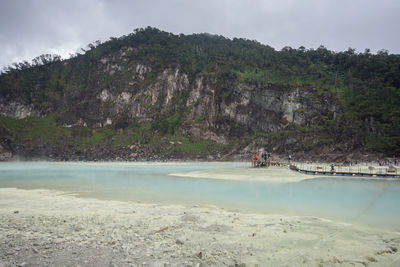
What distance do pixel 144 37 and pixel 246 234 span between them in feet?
454

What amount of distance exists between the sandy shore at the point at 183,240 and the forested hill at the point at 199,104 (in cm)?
6155

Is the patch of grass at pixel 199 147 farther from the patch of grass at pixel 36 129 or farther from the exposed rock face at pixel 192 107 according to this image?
the patch of grass at pixel 36 129

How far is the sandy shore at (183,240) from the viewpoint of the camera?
6.64 metres

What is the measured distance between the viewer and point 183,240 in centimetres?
822

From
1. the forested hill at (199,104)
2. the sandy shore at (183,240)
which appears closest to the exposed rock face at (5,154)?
the forested hill at (199,104)

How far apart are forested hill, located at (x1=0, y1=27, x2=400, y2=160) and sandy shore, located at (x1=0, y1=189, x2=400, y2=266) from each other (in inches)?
2423

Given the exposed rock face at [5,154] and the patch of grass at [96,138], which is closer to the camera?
the exposed rock face at [5,154]

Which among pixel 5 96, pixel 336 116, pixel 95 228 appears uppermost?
pixel 5 96

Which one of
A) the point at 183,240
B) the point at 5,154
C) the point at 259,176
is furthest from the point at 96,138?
the point at 183,240

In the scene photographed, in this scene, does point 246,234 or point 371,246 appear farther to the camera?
point 246,234

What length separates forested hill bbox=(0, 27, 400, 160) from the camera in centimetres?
7469

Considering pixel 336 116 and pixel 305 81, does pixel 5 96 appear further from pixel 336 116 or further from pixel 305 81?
pixel 336 116

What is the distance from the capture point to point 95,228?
960 centimetres

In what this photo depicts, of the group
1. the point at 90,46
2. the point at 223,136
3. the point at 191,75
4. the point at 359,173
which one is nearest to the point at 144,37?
the point at 90,46
